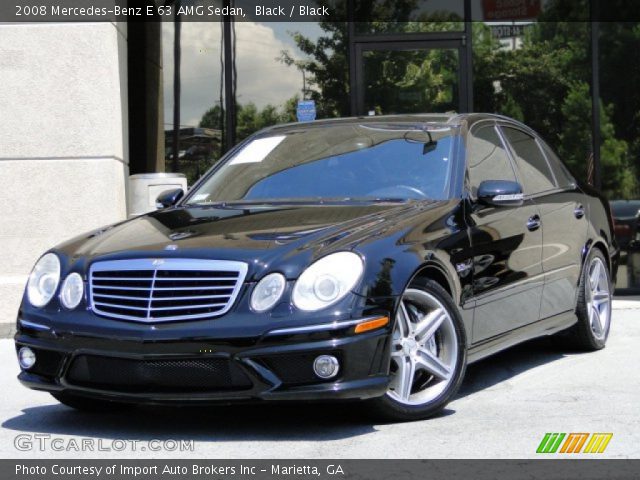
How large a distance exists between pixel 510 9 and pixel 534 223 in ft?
19.6

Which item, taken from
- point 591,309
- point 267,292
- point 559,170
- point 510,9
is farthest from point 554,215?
point 510,9

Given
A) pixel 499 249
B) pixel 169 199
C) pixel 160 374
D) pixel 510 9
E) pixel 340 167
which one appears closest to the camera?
pixel 160 374

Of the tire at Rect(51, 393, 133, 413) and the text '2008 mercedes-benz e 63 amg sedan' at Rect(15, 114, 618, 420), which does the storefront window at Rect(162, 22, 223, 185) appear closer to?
the text '2008 mercedes-benz e 63 amg sedan' at Rect(15, 114, 618, 420)

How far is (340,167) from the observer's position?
6711mm

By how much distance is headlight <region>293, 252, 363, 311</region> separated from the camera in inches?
205

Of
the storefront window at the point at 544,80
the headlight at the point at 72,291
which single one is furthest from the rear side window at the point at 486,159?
the storefront window at the point at 544,80

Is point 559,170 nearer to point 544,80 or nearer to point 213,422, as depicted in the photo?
point 213,422

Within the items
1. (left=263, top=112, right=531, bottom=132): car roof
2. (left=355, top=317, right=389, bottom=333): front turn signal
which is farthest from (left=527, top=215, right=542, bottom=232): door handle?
(left=355, top=317, right=389, bottom=333): front turn signal

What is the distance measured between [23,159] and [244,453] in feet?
20.5

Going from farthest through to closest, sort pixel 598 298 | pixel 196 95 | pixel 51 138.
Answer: pixel 196 95
pixel 51 138
pixel 598 298

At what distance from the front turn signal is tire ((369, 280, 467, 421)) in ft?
0.56

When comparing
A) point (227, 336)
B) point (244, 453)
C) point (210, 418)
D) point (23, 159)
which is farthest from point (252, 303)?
point (23, 159)

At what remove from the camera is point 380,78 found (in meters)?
12.6

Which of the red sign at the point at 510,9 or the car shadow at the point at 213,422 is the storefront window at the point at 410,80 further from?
the car shadow at the point at 213,422
